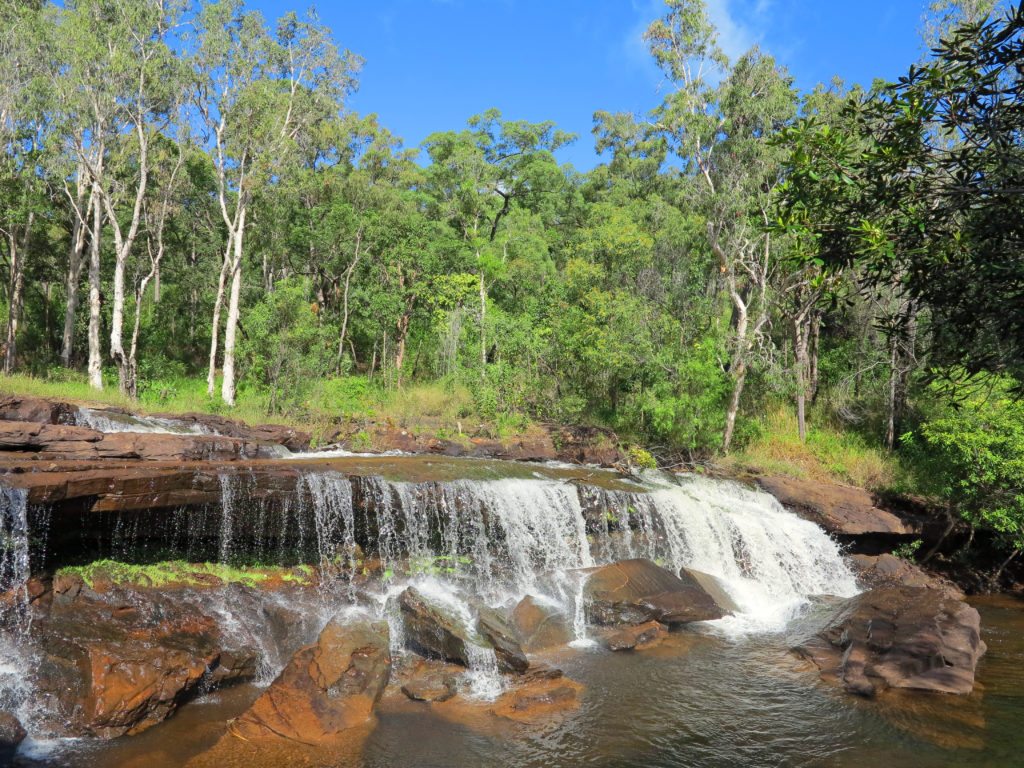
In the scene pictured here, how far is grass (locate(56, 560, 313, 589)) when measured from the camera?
922cm

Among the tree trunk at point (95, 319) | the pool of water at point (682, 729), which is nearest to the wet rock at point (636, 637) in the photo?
the pool of water at point (682, 729)

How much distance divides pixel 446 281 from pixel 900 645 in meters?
21.8

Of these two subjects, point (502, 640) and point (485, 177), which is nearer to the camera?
point (502, 640)

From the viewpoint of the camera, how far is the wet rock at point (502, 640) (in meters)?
8.91

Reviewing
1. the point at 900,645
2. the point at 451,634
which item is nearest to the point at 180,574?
the point at 451,634

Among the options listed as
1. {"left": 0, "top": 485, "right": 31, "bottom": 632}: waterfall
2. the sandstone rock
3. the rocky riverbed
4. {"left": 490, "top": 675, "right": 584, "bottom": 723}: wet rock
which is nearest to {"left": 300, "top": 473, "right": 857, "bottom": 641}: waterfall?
the rocky riverbed

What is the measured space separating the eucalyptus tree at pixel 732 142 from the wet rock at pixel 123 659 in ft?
50.9

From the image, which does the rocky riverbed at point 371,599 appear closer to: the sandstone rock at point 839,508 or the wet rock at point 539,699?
the wet rock at point 539,699

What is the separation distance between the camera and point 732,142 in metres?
19.8

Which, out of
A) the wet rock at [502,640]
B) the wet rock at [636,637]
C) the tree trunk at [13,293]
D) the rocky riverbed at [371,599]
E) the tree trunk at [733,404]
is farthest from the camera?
the tree trunk at [13,293]

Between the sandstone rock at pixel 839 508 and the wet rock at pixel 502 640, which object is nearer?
the wet rock at pixel 502 640

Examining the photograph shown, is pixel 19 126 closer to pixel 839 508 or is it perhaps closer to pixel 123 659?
pixel 123 659

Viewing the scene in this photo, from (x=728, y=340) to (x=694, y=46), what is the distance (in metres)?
9.45

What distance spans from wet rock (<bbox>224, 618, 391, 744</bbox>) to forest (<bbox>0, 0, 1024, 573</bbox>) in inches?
444
